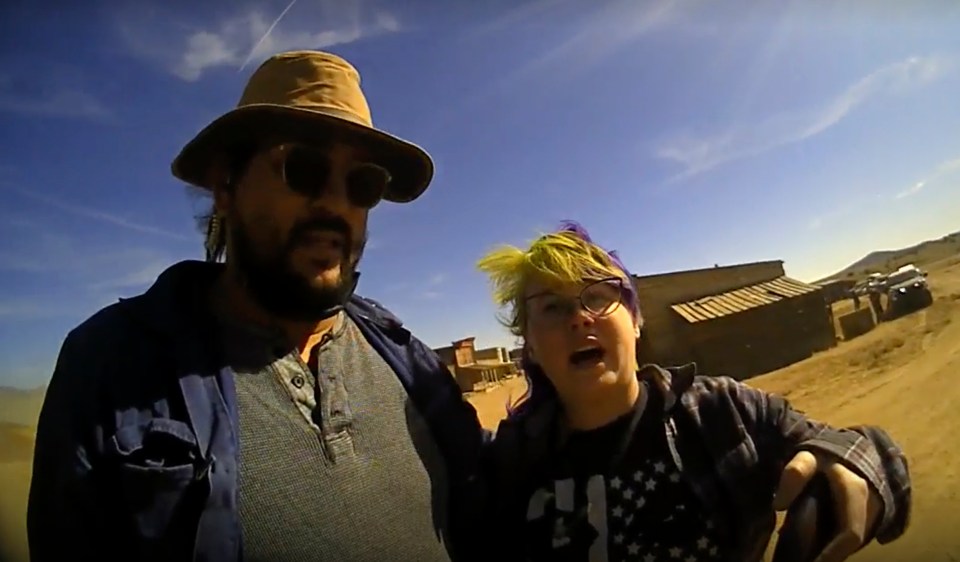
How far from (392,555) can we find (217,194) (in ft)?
3.40

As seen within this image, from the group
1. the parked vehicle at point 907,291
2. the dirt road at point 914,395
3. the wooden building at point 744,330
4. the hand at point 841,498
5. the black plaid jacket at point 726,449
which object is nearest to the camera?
the hand at point 841,498

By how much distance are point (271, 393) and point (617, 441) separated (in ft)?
2.54

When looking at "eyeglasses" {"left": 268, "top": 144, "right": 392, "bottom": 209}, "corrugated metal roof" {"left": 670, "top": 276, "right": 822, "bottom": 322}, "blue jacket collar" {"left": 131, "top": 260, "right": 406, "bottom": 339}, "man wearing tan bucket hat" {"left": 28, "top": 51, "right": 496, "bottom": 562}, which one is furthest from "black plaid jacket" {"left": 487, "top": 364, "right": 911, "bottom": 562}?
"corrugated metal roof" {"left": 670, "top": 276, "right": 822, "bottom": 322}

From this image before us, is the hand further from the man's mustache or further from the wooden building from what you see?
the wooden building

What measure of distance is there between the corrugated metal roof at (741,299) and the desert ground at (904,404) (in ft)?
3.69

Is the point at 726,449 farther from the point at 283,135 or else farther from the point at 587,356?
the point at 283,135

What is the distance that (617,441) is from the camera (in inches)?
48.6

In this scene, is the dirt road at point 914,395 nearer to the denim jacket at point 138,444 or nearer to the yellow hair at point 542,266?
the yellow hair at point 542,266

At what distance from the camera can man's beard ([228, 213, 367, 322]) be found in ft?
4.04

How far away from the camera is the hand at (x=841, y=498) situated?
2.57 ft

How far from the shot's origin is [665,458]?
120 centimetres

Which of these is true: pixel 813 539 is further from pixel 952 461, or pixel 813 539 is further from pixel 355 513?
pixel 952 461

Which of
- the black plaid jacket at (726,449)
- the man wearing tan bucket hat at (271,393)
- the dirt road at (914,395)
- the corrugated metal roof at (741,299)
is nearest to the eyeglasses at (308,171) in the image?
the man wearing tan bucket hat at (271,393)

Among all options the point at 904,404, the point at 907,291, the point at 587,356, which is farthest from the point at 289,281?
the point at 907,291
